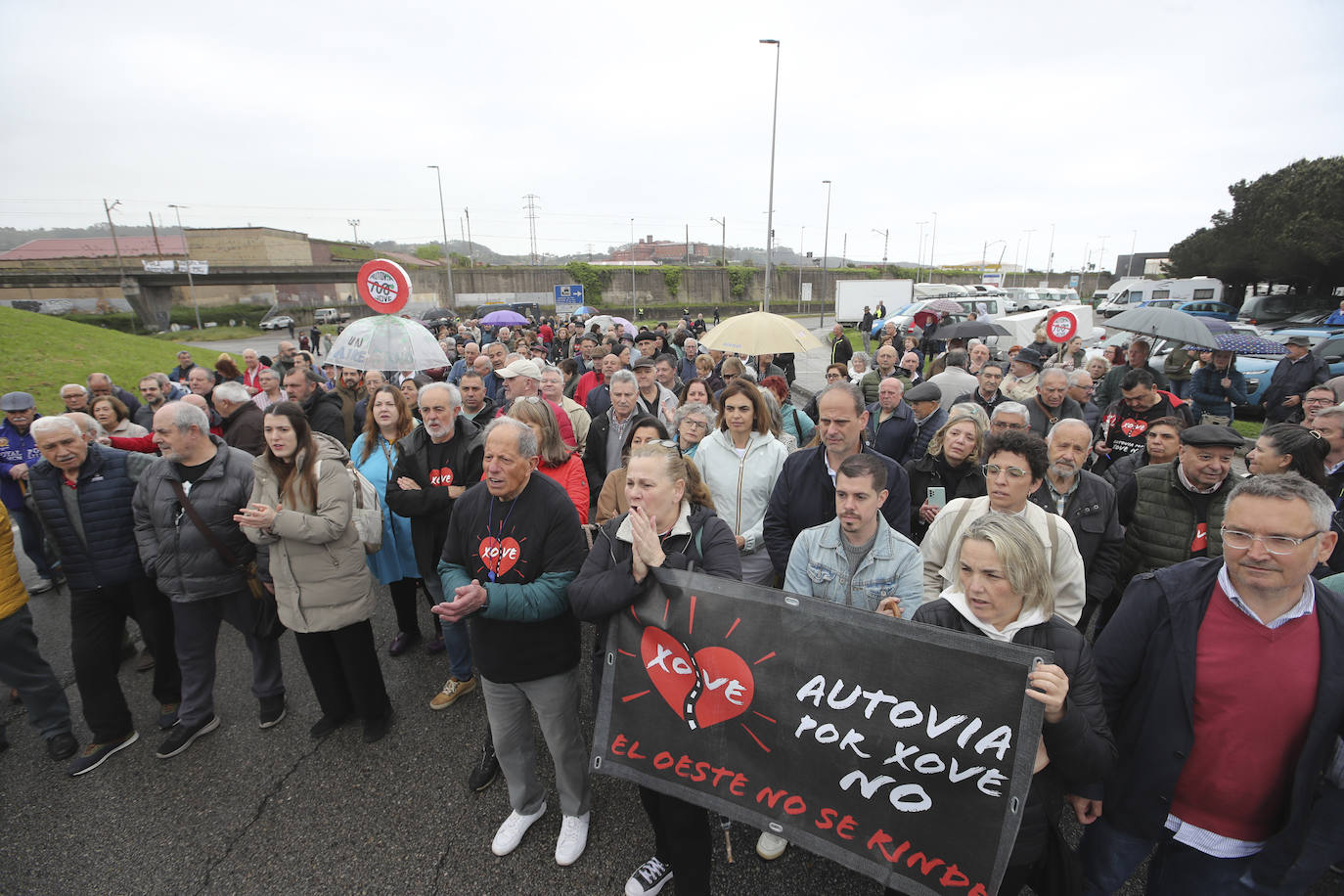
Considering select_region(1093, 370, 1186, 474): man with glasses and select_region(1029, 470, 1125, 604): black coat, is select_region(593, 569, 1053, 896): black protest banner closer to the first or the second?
select_region(1029, 470, 1125, 604): black coat

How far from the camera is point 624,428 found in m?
5.29

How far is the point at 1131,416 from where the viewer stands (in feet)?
18.1

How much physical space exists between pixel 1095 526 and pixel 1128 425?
9.07 ft

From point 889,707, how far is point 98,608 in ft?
15.8

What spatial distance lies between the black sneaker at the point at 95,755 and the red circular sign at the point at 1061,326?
12229mm

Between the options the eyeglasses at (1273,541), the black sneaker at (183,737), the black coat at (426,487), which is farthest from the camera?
the black coat at (426,487)

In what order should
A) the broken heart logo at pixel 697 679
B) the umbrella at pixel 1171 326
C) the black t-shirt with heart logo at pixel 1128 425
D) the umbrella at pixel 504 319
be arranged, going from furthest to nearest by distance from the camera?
the umbrella at pixel 504 319 → the umbrella at pixel 1171 326 → the black t-shirt with heart logo at pixel 1128 425 → the broken heart logo at pixel 697 679

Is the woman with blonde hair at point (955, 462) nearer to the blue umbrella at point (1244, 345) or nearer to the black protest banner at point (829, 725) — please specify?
the black protest banner at point (829, 725)

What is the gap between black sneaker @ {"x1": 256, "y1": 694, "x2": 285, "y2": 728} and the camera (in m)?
3.91

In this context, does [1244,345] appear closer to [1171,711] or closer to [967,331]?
[967,331]

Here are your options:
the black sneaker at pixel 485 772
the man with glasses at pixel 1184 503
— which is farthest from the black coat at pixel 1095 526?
the black sneaker at pixel 485 772

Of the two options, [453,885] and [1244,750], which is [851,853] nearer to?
[1244,750]

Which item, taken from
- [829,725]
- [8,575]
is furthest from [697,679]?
[8,575]

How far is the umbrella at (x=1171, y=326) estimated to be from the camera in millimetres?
7086
